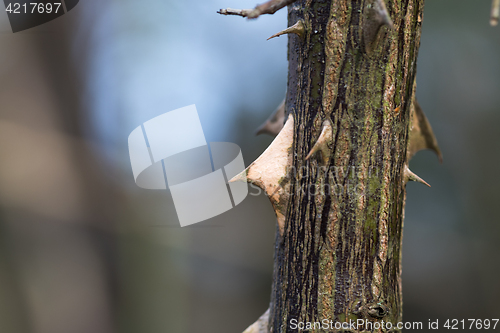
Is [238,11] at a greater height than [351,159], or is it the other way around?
[238,11]

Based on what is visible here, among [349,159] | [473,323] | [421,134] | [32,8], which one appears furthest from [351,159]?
[473,323]

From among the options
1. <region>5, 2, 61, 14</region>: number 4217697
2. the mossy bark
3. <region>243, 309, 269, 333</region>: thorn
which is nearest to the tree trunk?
the mossy bark

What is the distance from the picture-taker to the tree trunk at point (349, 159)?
0.52 metres

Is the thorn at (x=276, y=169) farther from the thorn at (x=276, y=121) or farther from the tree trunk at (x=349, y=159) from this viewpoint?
the thorn at (x=276, y=121)

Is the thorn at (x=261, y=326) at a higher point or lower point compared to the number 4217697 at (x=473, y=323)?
higher

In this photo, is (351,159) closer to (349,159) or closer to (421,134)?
(349,159)

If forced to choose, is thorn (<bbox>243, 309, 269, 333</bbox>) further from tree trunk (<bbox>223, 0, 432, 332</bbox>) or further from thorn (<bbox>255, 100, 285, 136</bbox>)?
thorn (<bbox>255, 100, 285, 136</bbox>)

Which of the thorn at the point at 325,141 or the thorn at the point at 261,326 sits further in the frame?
the thorn at the point at 261,326

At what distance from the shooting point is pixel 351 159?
0.53 meters

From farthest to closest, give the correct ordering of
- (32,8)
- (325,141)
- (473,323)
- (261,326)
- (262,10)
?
(473,323) → (32,8) → (261,326) → (325,141) → (262,10)

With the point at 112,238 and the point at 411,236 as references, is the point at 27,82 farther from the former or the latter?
the point at 411,236

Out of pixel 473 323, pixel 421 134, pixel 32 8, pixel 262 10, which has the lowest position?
pixel 473 323

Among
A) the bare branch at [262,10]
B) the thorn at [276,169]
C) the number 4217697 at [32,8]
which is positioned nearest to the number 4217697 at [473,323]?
the thorn at [276,169]

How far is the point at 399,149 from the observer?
1.80 feet
